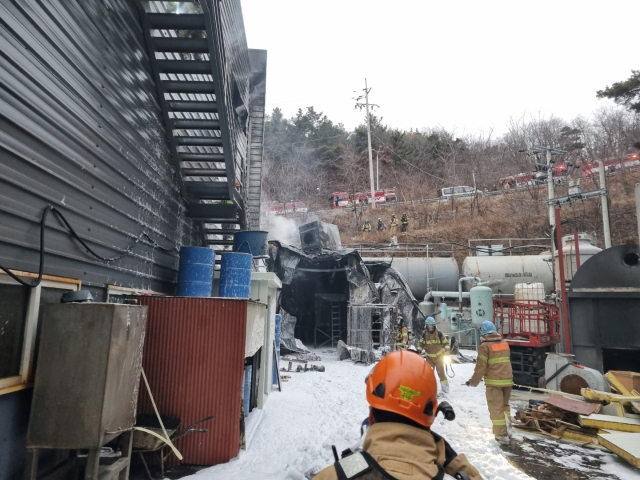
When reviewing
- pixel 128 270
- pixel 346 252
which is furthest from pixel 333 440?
pixel 346 252

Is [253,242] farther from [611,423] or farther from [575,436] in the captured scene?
[611,423]

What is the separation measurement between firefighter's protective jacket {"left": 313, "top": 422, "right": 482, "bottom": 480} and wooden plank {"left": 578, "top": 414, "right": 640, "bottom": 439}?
257 inches

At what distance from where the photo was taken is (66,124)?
3840 mm

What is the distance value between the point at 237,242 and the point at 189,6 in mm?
4075

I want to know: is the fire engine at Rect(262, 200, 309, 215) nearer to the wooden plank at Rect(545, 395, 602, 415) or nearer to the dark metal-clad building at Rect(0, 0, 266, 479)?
the dark metal-clad building at Rect(0, 0, 266, 479)

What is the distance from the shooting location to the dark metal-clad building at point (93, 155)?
10.4 ft

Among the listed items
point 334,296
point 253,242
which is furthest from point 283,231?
point 253,242

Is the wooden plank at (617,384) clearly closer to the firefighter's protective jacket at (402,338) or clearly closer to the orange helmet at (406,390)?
the firefighter's protective jacket at (402,338)

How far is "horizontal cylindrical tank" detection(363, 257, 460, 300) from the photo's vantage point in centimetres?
2177

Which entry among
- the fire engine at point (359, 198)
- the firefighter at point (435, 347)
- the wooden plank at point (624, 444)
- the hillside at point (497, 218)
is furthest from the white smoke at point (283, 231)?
the wooden plank at point (624, 444)

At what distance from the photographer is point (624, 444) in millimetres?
5707

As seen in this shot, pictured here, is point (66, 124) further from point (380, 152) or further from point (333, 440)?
point (380, 152)

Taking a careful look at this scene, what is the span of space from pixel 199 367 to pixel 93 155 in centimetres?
284


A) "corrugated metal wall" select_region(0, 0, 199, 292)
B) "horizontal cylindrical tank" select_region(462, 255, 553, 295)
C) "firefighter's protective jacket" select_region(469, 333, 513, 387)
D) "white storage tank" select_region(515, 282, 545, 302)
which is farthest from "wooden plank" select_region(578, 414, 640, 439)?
"horizontal cylindrical tank" select_region(462, 255, 553, 295)
